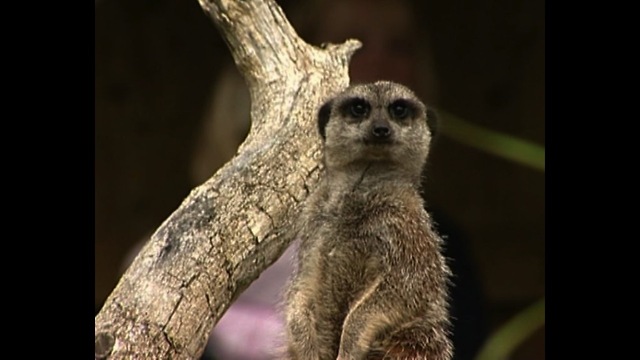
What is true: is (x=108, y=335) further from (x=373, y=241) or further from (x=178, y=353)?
(x=373, y=241)

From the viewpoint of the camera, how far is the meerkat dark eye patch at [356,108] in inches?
86.0

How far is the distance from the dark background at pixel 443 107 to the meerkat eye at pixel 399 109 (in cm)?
243

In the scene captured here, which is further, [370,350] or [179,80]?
[179,80]

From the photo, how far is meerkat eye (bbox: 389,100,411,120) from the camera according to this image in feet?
7.13

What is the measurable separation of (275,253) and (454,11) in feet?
8.55

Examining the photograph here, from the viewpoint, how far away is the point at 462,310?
3.39 metres

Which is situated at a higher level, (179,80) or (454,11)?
(454,11)

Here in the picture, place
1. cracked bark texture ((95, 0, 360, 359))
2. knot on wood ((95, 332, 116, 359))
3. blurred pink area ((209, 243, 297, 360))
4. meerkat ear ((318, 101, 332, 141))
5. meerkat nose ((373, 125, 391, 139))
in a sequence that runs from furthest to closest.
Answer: blurred pink area ((209, 243, 297, 360)) < meerkat ear ((318, 101, 332, 141)) < meerkat nose ((373, 125, 391, 139)) < cracked bark texture ((95, 0, 360, 359)) < knot on wood ((95, 332, 116, 359))

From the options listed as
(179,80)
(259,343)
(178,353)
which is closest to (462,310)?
(259,343)

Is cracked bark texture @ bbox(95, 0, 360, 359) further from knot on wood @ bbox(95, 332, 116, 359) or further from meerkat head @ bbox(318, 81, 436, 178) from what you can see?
meerkat head @ bbox(318, 81, 436, 178)

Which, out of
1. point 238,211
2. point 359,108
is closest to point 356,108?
point 359,108

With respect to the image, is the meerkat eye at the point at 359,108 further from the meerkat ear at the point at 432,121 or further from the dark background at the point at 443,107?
the dark background at the point at 443,107

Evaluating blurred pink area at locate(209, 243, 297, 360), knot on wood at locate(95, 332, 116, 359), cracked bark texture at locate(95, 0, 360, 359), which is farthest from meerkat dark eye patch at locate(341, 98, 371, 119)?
blurred pink area at locate(209, 243, 297, 360)

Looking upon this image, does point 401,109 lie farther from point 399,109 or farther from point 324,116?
point 324,116
